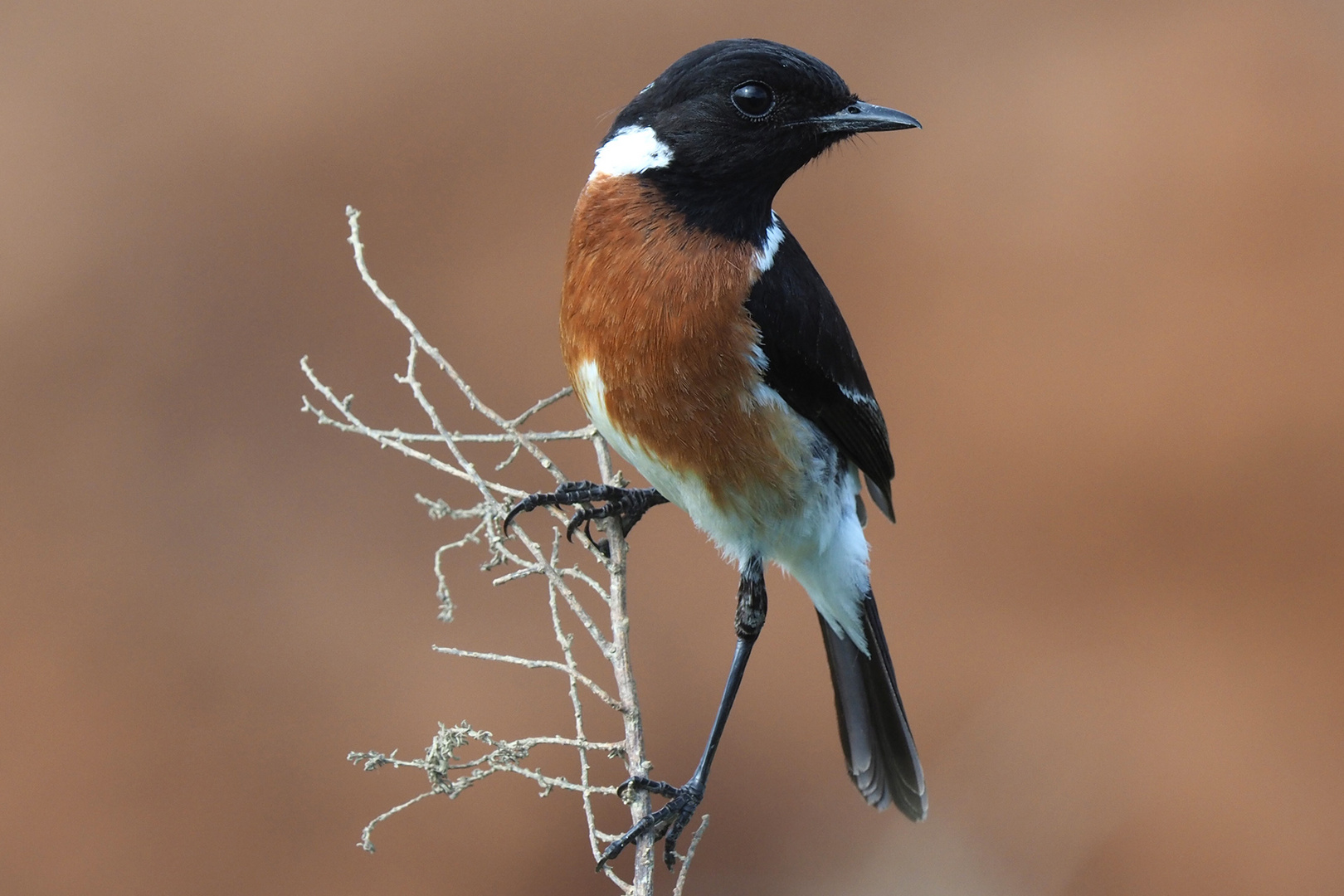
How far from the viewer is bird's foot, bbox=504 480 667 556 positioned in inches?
119

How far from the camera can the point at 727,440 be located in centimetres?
289

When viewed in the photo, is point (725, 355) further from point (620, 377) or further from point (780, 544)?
point (780, 544)

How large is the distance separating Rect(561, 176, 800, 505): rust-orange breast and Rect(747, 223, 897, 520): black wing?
70 mm

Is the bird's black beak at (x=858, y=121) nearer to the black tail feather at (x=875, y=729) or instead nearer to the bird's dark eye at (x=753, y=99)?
the bird's dark eye at (x=753, y=99)

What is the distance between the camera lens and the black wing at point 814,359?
2.95 metres

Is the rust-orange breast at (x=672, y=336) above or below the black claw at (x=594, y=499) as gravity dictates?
above

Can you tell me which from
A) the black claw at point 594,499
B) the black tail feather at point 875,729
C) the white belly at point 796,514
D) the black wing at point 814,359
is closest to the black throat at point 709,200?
the black wing at point 814,359

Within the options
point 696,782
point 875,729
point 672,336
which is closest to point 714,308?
point 672,336

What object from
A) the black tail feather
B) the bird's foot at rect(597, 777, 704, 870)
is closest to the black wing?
the black tail feather

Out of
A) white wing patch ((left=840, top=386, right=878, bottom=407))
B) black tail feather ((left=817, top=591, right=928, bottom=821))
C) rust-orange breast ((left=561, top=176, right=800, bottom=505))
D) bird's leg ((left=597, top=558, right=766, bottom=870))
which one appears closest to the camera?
bird's leg ((left=597, top=558, right=766, bottom=870))

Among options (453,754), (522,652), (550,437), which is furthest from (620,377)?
(522,652)

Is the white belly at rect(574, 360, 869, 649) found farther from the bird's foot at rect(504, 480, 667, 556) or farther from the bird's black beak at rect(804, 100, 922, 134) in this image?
the bird's black beak at rect(804, 100, 922, 134)

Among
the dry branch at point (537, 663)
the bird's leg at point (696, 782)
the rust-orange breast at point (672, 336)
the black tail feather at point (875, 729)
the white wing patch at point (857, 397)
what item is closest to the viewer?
the dry branch at point (537, 663)

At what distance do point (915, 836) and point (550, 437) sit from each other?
3.92 m
